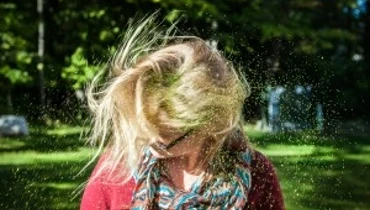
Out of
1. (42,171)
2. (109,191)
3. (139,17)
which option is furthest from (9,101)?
(109,191)

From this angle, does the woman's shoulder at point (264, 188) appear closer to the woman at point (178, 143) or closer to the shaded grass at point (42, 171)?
the woman at point (178, 143)

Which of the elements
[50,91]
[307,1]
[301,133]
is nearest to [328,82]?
[307,1]

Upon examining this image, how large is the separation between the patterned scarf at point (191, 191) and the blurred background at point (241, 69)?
8.03 ft

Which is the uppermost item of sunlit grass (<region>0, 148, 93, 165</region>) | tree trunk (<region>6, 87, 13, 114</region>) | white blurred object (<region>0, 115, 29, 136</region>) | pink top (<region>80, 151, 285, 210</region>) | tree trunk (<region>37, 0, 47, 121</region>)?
pink top (<region>80, 151, 285, 210</region>)

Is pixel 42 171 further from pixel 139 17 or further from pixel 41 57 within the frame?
pixel 41 57

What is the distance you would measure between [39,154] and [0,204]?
7.20ft

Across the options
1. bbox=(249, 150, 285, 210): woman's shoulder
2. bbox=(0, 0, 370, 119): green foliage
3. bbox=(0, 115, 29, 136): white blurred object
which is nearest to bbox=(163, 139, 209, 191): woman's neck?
bbox=(249, 150, 285, 210): woman's shoulder

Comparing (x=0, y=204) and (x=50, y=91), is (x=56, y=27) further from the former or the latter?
(x=0, y=204)

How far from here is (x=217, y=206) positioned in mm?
1853

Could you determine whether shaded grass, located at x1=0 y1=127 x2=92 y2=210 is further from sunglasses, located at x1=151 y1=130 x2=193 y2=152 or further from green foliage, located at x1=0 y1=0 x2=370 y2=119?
sunglasses, located at x1=151 y1=130 x2=193 y2=152

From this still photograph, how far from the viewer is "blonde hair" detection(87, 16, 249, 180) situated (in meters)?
1.81

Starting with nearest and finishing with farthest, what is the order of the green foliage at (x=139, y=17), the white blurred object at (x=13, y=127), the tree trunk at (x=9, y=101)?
the green foliage at (x=139, y=17) → the white blurred object at (x=13, y=127) → the tree trunk at (x=9, y=101)

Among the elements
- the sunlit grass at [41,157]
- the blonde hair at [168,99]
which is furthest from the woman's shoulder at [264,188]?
the sunlit grass at [41,157]

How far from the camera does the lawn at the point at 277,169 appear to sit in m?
4.74
